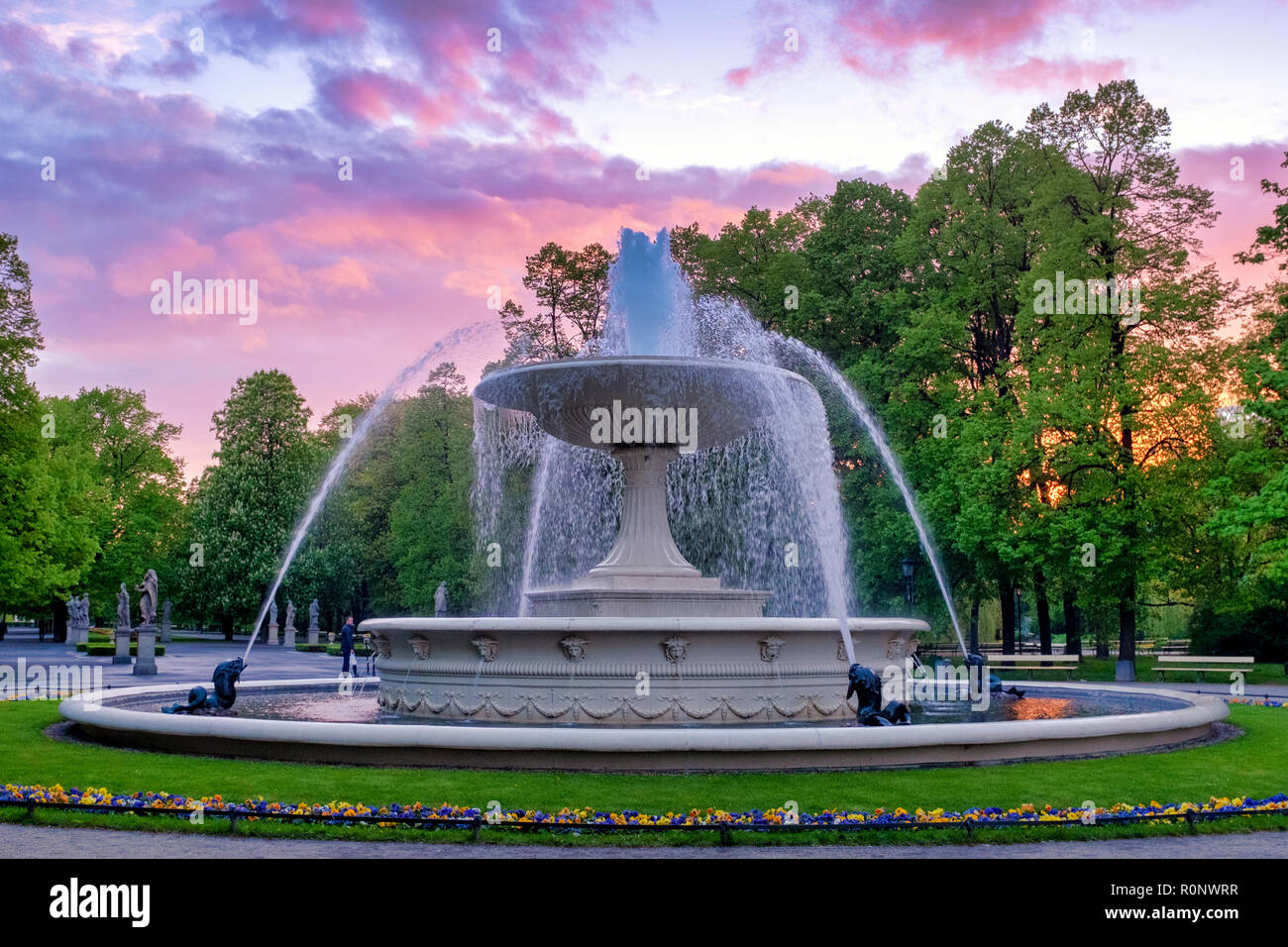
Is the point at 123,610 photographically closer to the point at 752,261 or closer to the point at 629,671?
the point at 752,261

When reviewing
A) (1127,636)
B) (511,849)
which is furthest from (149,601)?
(511,849)

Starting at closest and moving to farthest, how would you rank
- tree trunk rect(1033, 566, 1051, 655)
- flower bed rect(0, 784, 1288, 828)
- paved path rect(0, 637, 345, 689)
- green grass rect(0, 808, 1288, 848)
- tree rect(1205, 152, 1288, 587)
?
green grass rect(0, 808, 1288, 848)
flower bed rect(0, 784, 1288, 828)
tree rect(1205, 152, 1288, 587)
paved path rect(0, 637, 345, 689)
tree trunk rect(1033, 566, 1051, 655)

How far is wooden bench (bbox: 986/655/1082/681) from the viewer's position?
29.9m

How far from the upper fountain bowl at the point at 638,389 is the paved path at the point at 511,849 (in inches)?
354

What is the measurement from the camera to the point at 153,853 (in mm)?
8141

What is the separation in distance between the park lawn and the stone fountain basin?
0.74 ft

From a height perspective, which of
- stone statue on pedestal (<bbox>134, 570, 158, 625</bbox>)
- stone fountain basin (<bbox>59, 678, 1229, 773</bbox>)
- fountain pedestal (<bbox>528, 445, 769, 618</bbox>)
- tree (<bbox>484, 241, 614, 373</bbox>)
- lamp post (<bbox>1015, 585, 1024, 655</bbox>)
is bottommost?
lamp post (<bbox>1015, 585, 1024, 655</bbox>)

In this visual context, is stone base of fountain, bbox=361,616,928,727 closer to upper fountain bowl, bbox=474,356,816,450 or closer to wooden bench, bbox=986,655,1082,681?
upper fountain bowl, bbox=474,356,816,450

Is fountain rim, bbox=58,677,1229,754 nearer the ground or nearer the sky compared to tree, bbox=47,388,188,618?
nearer the ground

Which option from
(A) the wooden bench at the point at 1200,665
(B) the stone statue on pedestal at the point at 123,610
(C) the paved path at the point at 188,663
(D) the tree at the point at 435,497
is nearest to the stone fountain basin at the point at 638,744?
(C) the paved path at the point at 188,663

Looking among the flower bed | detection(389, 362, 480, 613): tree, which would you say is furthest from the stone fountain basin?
detection(389, 362, 480, 613): tree

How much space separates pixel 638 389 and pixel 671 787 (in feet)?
24.6
